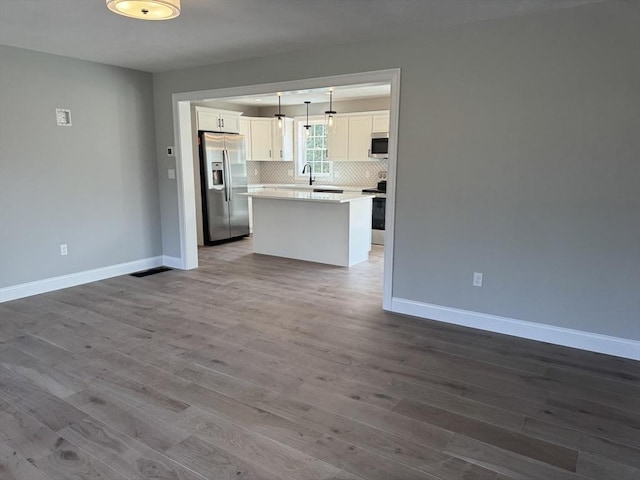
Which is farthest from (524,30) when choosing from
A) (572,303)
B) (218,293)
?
(218,293)

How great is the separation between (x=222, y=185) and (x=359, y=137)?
2569 mm

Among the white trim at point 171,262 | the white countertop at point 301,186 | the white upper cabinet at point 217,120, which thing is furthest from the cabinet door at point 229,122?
the white trim at point 171,262

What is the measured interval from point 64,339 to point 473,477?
305cm

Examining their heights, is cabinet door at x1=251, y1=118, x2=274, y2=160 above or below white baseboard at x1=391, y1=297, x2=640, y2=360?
above

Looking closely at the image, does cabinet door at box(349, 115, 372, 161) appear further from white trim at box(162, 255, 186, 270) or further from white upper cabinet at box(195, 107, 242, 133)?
white trim at box(162, 255, 186, 270)

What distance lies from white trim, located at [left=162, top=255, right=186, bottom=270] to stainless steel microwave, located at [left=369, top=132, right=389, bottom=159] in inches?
147

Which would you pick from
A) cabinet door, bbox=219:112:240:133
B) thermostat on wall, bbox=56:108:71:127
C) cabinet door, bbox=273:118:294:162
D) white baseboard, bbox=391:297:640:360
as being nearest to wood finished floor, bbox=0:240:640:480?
white baseboard, bbox=391:297:640:360

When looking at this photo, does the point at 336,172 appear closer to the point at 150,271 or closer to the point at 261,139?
the point at 261,139

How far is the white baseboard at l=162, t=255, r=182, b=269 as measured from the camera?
5.45 meters

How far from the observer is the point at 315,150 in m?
8.52

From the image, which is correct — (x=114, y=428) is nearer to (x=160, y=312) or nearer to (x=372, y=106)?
(x=160, y=312)

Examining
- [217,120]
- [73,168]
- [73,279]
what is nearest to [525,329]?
[73,279]

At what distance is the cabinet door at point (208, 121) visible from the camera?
6.64 m

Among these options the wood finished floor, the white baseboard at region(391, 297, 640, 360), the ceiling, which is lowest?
the wood finished floor
